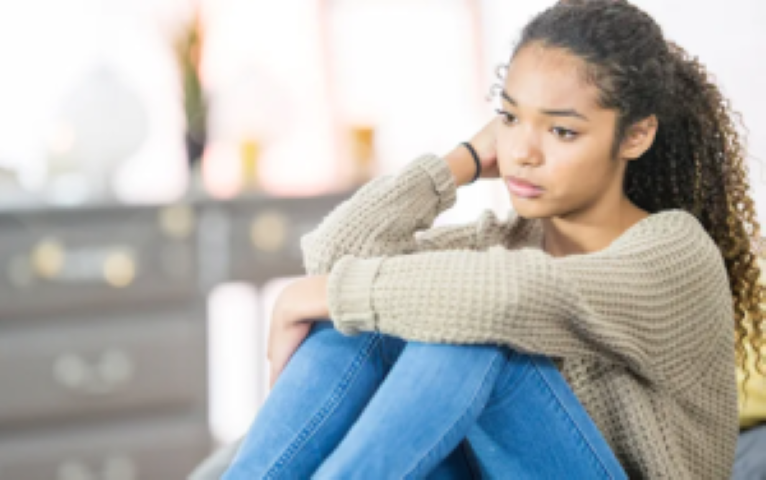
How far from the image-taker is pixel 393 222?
1.42 m

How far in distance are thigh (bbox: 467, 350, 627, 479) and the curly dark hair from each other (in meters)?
0.34

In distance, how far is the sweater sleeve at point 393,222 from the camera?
1.39m

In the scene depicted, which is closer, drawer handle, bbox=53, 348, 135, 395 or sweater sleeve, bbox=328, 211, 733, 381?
sweater sleeve, bbox=328, 211, 733, 381

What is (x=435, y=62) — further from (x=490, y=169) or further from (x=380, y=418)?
(x=380, y=418)

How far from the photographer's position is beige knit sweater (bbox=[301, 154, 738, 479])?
1129 millimetres

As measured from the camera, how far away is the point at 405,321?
3.74 feet

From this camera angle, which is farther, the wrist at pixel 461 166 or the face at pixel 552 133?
the wrist at pixel 461 166

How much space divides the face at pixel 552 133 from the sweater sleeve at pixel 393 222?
16 cm

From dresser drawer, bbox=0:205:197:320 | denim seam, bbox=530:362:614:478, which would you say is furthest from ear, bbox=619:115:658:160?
dresser drawer, bbox=0:205:197:320

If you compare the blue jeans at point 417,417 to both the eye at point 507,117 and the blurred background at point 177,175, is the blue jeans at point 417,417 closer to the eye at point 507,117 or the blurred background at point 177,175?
the eye at point 507,117

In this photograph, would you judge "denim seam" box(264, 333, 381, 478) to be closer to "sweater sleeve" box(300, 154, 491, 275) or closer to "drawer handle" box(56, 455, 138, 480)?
"sweater sleeve" box(300, 154, 491, 275)

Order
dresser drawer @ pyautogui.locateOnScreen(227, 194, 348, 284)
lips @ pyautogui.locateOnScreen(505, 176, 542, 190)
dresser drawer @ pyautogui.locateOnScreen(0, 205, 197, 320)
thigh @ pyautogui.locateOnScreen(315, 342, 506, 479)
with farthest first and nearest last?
dresser drawer @ pyautogui.locateOnScreen(227, 194, 348, 284), dresser drawer @ pyautogui.locateOnScreen(0, 205, 197, 320), lips @ pyautogui.locateOnScreen(505, 176, 542, 190), thigh @ pyautogui.locateOnScreen(315, 342, 506, 479)

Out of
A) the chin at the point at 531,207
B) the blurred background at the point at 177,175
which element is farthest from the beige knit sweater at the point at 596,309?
the blurred background at the point at 177,175

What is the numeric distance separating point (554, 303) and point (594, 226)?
310mm
